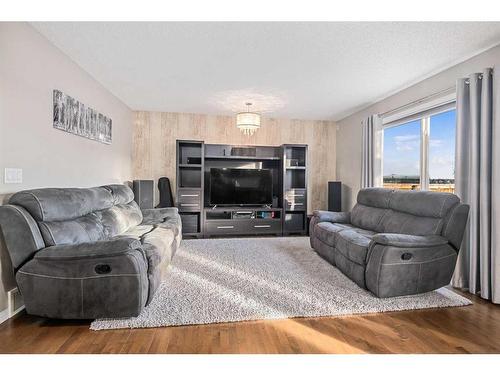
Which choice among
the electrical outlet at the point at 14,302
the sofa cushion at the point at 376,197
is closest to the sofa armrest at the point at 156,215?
the electrical outlet at the point at 14,302

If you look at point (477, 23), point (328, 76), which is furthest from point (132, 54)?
point (477, 23)

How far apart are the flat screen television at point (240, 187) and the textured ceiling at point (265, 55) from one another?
1519 mm

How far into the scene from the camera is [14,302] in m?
2.13

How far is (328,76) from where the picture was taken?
3.48 meters

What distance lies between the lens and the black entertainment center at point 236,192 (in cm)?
514

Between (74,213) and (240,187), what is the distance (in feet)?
10.7

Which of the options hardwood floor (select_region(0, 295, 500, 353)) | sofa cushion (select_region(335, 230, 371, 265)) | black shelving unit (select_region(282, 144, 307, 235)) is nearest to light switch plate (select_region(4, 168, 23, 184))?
hardwood floor (select_region(0, 295, 500, 353))

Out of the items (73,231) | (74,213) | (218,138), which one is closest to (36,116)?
(74,213)

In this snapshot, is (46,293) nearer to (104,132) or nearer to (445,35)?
(104,132)

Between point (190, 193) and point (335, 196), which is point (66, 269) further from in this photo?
point (335, 196)

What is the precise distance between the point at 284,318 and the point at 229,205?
3355 mm

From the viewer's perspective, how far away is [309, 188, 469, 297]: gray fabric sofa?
7.97 ft
